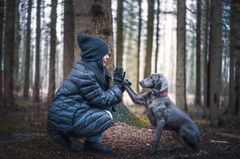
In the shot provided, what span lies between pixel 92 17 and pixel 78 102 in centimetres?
290

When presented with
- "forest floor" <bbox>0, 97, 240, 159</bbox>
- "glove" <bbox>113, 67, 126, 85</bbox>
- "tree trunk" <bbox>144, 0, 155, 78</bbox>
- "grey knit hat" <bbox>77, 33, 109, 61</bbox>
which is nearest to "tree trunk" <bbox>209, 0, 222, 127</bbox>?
"forest floor" <bbox>0, 97, 240, 159</bbox>

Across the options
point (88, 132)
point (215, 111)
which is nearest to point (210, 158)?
point (88, 132)

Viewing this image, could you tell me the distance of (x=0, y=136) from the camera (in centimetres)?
805

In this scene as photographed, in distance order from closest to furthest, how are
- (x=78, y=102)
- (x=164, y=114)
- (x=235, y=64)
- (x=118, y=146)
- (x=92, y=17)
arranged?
(x=78, y=102)
(x=164, y=114)
(x=118, y=146)
(x=92, y=17)
(x=235, y=64)

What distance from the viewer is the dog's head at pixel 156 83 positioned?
672 cm

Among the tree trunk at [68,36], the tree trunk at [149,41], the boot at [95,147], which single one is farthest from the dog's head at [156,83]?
the tree trunk at [149,41]

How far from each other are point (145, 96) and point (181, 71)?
970 centimetres

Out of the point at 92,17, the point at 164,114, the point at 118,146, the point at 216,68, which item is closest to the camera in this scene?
the point at 164,114

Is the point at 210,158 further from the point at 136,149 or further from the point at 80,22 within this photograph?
the point at 80,22

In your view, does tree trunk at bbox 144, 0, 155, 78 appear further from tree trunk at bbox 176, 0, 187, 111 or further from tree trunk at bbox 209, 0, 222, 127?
tree trunk at bbox 209, 0, 222, 127

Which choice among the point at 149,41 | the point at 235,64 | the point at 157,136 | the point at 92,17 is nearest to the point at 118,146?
the point at 157,136

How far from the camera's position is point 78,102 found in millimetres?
6160

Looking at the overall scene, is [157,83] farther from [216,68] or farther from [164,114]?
[216,68]

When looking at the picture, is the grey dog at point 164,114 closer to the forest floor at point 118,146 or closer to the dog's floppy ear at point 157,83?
the dog's floppy ear at point 157,83
